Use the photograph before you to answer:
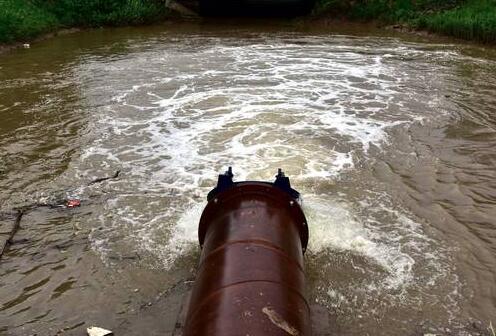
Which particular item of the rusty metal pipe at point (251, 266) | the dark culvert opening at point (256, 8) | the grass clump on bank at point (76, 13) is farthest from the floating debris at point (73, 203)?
the dark culvert opening at point (256, 8)

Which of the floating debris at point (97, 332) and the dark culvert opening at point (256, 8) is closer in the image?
the floating debris at point (97, 332)

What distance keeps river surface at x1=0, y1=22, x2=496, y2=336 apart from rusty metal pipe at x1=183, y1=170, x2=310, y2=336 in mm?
1223

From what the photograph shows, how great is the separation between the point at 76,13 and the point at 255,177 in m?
20.9

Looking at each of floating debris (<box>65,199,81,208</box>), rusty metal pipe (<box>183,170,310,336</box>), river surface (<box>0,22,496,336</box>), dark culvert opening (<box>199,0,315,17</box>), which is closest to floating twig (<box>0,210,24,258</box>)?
river surface (<box>0,22,496,336</box>)

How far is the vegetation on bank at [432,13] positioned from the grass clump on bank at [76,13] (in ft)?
29.9

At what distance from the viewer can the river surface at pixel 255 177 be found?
5.50 metres

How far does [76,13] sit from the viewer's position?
84.1ft

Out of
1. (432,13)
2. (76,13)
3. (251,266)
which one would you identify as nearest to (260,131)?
(251,266)

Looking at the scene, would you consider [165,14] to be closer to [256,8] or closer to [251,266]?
[256,8]

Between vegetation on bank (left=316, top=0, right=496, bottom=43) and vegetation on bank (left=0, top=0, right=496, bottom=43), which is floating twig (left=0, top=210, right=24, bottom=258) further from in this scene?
vegetation on bank (left=316, top=0, right=496, bottom=43)

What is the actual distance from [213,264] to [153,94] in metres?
10.4

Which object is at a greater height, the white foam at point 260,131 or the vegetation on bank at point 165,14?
the vegetation on bank at point 165,14

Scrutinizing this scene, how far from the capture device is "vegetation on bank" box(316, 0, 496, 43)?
20.1 meters

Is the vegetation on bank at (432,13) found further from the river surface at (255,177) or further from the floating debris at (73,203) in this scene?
the floating debris at (73,203)
